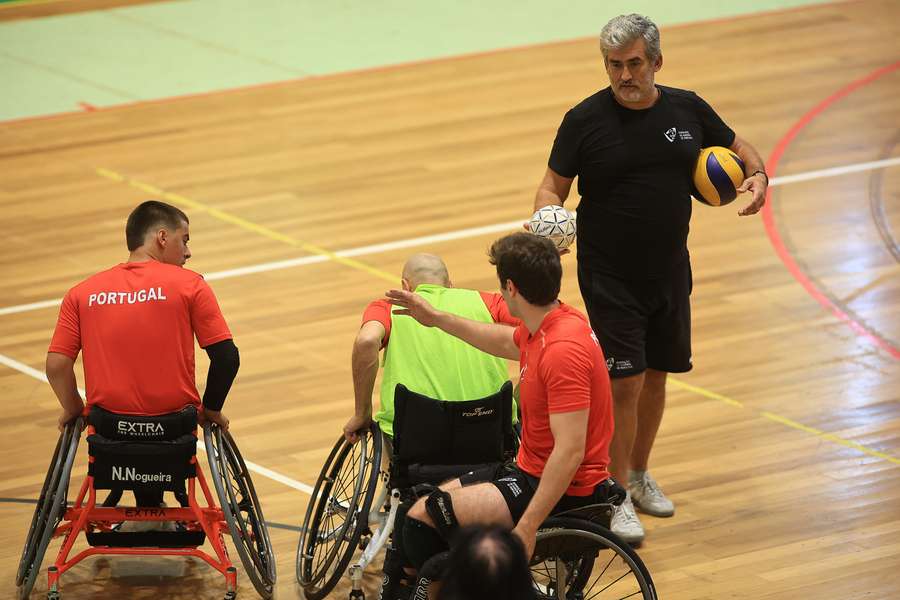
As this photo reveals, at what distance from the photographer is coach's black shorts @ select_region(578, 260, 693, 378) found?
20.4ft

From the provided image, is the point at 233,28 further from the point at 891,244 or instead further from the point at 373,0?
the point at 891,244

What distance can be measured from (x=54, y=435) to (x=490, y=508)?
3.38m

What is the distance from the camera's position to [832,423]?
7.50 m

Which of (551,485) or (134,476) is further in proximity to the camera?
(134,476)

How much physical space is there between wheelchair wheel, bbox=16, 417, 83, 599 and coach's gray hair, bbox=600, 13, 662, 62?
2.51 metres

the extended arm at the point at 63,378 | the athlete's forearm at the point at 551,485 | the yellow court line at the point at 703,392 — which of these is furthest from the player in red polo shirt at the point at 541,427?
the yellow court line at the point at 703,392

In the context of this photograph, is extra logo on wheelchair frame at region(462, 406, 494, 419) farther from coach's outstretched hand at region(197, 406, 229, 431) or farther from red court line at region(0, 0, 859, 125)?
red court line at region(0, 0, 859, 125)

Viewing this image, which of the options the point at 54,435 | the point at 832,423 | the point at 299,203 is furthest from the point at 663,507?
the point at 299,203

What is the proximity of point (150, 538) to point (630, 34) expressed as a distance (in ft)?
8.78

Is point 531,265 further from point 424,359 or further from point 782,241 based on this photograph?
point 782,241

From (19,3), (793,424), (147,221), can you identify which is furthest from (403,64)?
(147,221)

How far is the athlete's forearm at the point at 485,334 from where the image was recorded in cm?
520

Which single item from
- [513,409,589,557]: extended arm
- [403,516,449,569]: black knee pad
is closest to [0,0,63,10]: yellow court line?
[403,516,449,569]: black knee pad

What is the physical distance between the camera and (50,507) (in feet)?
18.6
